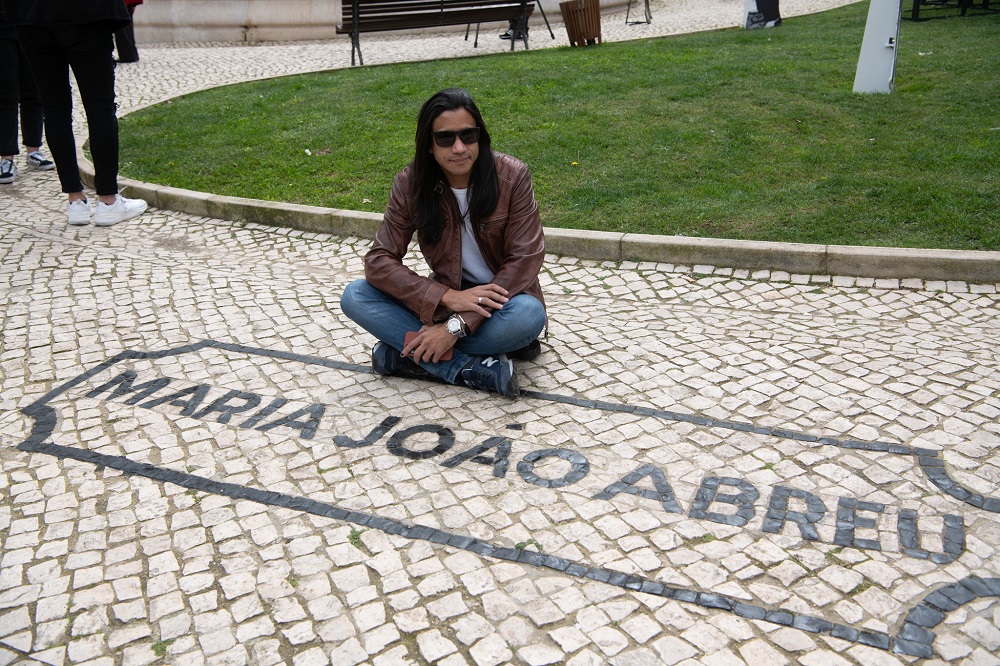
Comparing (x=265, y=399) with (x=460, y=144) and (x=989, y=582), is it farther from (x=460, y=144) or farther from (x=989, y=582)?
(x=989, y=582)

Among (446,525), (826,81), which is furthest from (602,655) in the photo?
(826,81)

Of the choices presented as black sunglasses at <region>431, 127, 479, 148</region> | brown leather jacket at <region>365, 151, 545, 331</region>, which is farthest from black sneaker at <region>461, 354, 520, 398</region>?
black sunglasses at <region>431, 127, 479, 148</region>

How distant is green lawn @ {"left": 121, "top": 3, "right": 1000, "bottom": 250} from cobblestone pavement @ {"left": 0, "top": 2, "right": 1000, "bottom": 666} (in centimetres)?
97

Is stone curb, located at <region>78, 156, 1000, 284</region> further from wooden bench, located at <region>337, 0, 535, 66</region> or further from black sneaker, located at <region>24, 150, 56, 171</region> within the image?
wooden bench, located at <region>337, 0, 535, 66</region>

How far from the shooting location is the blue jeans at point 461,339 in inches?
175

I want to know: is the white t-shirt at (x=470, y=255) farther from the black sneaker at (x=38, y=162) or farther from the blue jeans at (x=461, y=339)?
the black sneaker at (x=38, y=162)

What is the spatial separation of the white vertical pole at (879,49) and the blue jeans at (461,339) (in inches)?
237

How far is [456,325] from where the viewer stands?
439 cm

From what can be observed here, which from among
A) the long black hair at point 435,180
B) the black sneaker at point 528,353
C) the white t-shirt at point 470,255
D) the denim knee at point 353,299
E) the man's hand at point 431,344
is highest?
the long black hair at point 435,180

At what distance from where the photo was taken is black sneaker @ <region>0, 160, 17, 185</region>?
8.41 meters

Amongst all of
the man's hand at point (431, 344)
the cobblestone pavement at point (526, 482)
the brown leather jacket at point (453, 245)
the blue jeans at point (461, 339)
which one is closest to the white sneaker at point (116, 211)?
the cobblestone pavement at point (526, 482)

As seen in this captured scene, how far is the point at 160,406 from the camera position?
14.8 ft

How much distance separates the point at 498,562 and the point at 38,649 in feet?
4.90

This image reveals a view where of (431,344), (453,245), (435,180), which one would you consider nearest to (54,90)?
(435,180)
